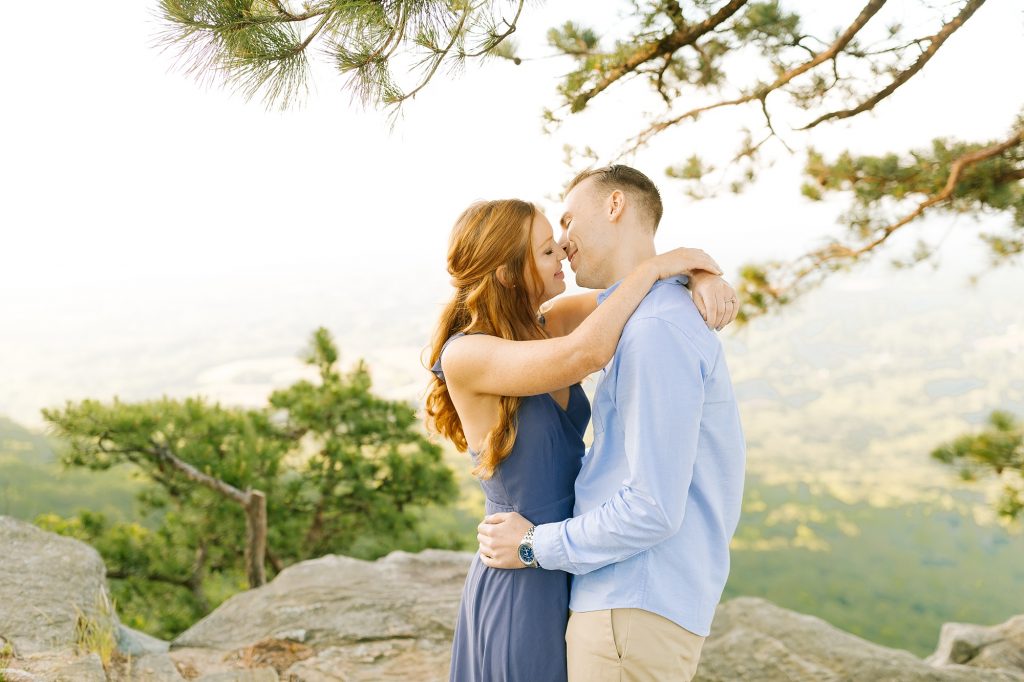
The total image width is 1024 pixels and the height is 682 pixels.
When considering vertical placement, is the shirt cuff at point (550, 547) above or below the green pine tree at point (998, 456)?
below

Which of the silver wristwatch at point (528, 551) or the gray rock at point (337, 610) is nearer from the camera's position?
the silver wristwatch at point (528, 551)

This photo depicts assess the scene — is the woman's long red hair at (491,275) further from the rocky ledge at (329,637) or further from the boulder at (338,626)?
the boulder at (338,626)

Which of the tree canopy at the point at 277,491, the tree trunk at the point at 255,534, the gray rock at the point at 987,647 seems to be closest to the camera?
the gray rock at the point at 987,647

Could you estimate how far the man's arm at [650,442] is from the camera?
124 cm

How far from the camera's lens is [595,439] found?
1438 mm

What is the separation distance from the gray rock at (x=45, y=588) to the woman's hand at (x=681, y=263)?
2.19 metres

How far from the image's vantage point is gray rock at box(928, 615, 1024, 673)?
3318mm

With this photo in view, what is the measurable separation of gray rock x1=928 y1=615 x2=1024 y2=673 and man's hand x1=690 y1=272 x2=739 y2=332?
2.79 m

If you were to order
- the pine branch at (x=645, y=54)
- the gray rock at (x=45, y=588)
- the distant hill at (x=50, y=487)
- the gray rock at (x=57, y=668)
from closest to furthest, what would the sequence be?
the gray rock at (x=57, y=668) → the gray rock at (x=45, y=588) → the pine branch at (x=645, y=54) → the distant hill at (x=50, y=487)

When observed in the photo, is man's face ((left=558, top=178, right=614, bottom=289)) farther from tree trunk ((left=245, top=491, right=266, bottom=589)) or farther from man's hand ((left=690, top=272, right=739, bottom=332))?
tree trunk ((left=245, top=491, right=266, bottom=589))

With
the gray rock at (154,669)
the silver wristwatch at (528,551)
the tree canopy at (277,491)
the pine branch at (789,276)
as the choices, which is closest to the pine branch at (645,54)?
the pine branch at (789,276)

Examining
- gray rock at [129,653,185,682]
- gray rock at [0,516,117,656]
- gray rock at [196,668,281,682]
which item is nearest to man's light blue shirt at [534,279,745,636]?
gray rock at [196,668,281,682]

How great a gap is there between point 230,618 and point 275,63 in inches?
81.5

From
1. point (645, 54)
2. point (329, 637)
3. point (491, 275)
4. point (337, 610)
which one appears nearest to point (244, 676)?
point (329, 637)
